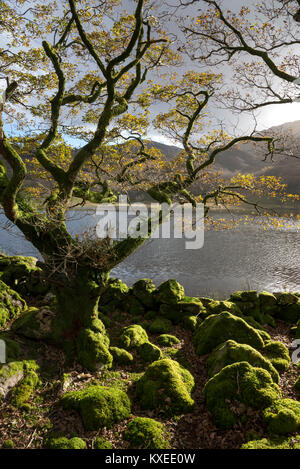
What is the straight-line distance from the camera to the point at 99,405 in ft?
20.7

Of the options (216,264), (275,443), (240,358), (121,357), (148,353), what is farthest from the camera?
(216,264)

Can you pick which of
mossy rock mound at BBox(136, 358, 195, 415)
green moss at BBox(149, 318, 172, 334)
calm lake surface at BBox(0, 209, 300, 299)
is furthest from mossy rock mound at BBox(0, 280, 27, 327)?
calm lake surface at BBox(0, 209, 300, 299)

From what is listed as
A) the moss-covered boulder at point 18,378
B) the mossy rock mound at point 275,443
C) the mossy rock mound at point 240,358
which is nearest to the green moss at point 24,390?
the moss-covered boulder at point 18,378

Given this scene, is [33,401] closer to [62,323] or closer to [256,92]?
[62,323]

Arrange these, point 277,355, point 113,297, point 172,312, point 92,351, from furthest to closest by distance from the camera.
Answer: point 113,297, point 172,312, point 277,355, point 92,351

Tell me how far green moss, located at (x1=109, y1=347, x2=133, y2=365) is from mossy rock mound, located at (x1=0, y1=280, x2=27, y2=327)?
399 centimetres

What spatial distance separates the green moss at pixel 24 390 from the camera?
6.33 meters

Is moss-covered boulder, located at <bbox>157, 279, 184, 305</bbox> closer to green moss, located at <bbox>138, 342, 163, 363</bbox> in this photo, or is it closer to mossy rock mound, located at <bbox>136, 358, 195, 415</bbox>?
green moss, located at <bbox>138, 342, 163, 363</bbox>

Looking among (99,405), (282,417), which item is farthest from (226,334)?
(99,405)

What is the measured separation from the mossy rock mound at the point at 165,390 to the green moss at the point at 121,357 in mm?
1610

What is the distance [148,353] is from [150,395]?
2615 mm

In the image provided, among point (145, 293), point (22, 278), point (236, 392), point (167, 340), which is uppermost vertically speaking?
point (22, 278)

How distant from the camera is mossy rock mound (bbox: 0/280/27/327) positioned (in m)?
9.50

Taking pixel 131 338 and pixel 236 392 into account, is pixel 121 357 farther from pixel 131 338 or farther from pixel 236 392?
pixel 236 392
